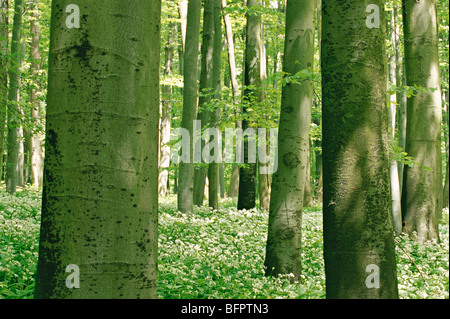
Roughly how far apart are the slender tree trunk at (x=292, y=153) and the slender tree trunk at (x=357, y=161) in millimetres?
2986

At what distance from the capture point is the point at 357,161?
10.8 feet

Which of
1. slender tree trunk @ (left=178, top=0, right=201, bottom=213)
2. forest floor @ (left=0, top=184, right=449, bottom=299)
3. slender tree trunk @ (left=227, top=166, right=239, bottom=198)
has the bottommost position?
forest floor @ (left=0, top=184, right=449, bottom=299)

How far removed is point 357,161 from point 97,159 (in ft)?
6.57

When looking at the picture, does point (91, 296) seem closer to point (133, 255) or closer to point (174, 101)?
point (133, 255)

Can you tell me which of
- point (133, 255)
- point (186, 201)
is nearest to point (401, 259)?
point (186, 201)

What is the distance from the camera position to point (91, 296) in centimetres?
230

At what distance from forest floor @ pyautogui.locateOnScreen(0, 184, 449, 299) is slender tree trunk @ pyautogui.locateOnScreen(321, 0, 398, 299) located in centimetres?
50

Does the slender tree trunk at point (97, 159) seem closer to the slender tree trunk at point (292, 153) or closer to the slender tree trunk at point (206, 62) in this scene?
the slender tree trunk at point (292, 153)

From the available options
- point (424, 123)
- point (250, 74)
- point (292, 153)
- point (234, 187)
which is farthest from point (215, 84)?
point (234, 187)

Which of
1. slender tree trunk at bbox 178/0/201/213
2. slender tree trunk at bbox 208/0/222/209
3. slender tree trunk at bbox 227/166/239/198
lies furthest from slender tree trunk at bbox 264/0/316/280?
slender tree trunk at bbox 227/166/239/198

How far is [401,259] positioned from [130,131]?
24.6 feet

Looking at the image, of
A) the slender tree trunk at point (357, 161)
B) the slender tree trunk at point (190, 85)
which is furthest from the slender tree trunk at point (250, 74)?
the slender tree trunk at point (357, 161)

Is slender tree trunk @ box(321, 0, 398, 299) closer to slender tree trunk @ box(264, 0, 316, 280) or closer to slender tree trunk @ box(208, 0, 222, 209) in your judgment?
slender tree trunk @ box(264, 0, 316, 280)

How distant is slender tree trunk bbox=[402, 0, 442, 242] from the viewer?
9.62m
